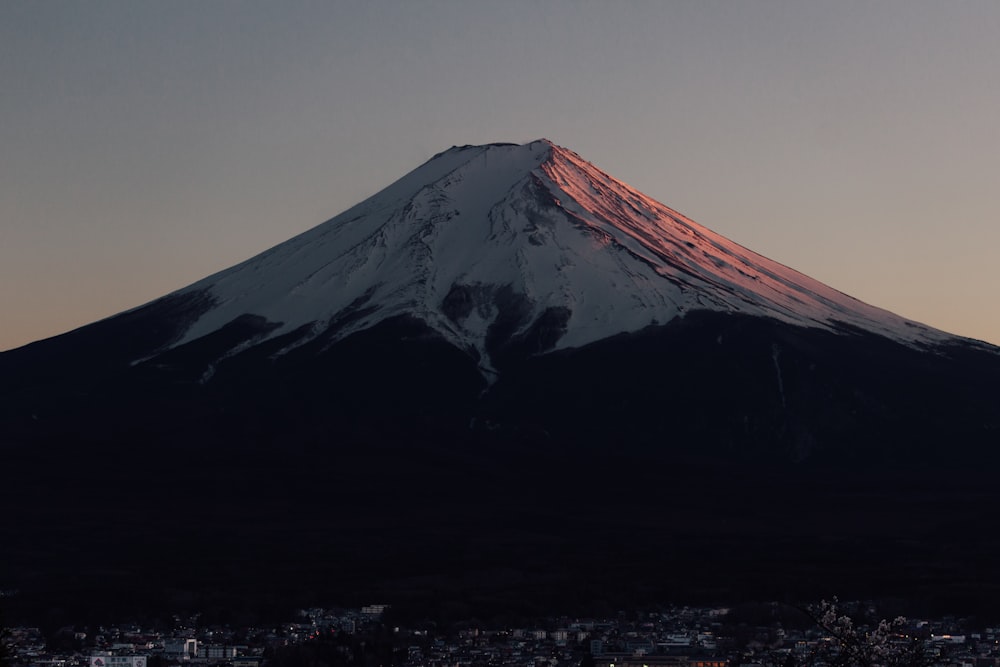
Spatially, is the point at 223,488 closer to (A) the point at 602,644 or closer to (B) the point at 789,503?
(B) the point at 789,503

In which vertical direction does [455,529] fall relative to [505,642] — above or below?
above

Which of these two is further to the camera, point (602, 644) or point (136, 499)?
point (136, 499)

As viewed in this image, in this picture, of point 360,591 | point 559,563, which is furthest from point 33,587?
point 559,563

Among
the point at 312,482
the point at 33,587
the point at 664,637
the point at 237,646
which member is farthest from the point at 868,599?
the point at 312,482

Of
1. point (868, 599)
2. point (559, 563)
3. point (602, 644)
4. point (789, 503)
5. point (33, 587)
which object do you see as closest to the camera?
point (602, 644)

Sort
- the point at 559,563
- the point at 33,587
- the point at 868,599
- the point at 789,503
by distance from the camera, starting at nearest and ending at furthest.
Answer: the point at 868,599, the point at 33,587, the point at 559,563, the point at 789,503

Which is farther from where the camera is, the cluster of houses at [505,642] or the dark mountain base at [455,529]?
the dark mountain base at [455,529]

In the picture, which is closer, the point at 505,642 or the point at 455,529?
the point at 505,642

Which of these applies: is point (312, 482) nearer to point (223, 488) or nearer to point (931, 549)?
point (223, 488)

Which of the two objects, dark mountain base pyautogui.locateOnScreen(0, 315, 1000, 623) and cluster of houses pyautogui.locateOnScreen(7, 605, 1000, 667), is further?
dark mountain base pyautogui.locateOnScreen(0, 315, 1000, 623)
